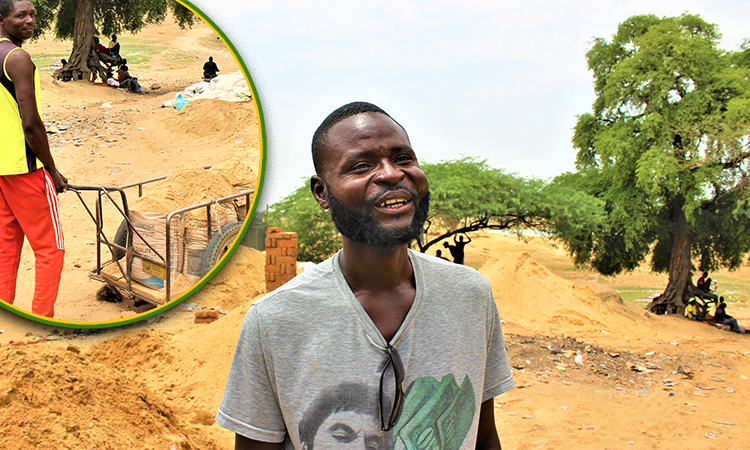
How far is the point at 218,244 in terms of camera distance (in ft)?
17.1

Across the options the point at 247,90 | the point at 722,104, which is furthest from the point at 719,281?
the point at 247,90

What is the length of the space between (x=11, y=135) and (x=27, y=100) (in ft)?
0.93

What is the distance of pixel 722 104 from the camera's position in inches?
569

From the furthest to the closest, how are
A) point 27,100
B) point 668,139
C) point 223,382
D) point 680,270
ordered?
point 680,270 < point 668,139 < point 223,382 < point 27,100

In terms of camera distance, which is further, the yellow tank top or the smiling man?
the yellow tank top

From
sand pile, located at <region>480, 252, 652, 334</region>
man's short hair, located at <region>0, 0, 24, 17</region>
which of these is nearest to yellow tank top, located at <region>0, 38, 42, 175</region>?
man's short hair, located at <region>0, 0, 24, 17</region>

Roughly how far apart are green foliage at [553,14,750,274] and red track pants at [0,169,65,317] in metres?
13.2

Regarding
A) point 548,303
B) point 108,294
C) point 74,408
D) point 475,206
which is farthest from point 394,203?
point 475,206

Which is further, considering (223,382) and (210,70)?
(223,382)

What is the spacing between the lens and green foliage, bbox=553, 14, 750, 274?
1426cm

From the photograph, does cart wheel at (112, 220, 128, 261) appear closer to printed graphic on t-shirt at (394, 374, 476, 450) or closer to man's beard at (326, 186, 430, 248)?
man's beard at (326, 186, 430, 248)

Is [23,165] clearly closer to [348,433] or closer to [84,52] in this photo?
[84,52]

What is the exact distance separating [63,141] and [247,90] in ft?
5.22

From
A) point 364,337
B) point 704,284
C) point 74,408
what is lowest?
point 74,408
